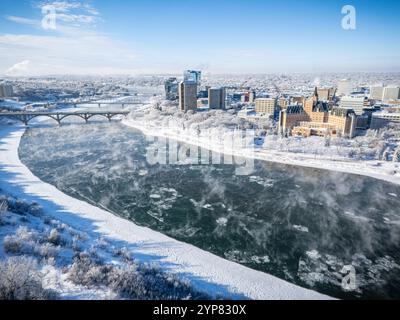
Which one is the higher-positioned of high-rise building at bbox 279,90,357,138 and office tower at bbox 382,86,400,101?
office tower at bbox 382,86,400,101

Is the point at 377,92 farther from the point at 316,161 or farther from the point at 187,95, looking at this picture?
the point at 316,161

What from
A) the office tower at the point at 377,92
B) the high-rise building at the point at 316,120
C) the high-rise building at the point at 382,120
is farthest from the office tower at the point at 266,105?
the office tower at the point at 377,92

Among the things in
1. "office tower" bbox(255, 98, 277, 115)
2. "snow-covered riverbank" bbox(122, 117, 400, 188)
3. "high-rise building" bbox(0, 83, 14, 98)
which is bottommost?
"snow-covered riverbank" bbox(122, 117, 400, 188)

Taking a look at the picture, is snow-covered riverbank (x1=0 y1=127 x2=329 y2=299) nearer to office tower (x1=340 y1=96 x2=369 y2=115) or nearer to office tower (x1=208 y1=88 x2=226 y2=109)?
office tower (x1=208 y1=88 x2=226 y2=109)

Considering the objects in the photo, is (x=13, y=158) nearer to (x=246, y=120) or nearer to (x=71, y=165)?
(x=71, y=165)

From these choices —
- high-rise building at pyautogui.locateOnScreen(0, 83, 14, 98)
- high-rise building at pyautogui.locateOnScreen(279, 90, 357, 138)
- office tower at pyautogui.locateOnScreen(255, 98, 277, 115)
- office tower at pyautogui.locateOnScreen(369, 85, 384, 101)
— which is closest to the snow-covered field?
high-rise building at pyautogui.locateOnScreen(279, 90, 357, 138)

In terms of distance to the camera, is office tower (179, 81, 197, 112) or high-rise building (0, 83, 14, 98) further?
high-rise building (0, 83, 14, 98)
